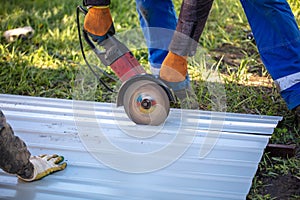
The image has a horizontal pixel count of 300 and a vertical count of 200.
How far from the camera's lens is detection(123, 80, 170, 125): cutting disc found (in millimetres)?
2812

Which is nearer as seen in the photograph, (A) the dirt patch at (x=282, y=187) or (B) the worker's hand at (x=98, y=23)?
(A) the dirt patch at (x=282, y=187)

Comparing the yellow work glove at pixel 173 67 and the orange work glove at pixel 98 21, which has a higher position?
the orange work glove at pixel 98 21

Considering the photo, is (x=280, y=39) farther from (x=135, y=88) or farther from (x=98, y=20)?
(x=98, y=20)

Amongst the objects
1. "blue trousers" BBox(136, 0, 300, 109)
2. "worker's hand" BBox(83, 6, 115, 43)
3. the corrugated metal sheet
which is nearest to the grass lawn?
the corrugated metal sheet

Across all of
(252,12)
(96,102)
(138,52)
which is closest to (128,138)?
→ (96,102)

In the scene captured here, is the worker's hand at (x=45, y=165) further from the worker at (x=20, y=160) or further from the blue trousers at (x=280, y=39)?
the blue trousers at (x=280, y=39)

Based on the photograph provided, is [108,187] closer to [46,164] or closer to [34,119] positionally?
[46,164]

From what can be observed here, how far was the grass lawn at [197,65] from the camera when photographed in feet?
9.21

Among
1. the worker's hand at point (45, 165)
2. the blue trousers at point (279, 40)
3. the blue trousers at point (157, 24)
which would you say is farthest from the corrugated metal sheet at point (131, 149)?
the blue trousers at point (157, 24)

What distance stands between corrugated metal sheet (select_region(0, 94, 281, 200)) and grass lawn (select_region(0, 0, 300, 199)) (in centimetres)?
A: 12

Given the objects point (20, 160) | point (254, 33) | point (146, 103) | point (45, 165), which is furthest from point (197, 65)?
point (20, 160)

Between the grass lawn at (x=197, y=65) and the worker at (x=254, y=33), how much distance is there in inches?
10.2

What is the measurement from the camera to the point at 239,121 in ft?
10.3

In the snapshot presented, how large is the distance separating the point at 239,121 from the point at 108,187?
3.19 ft
